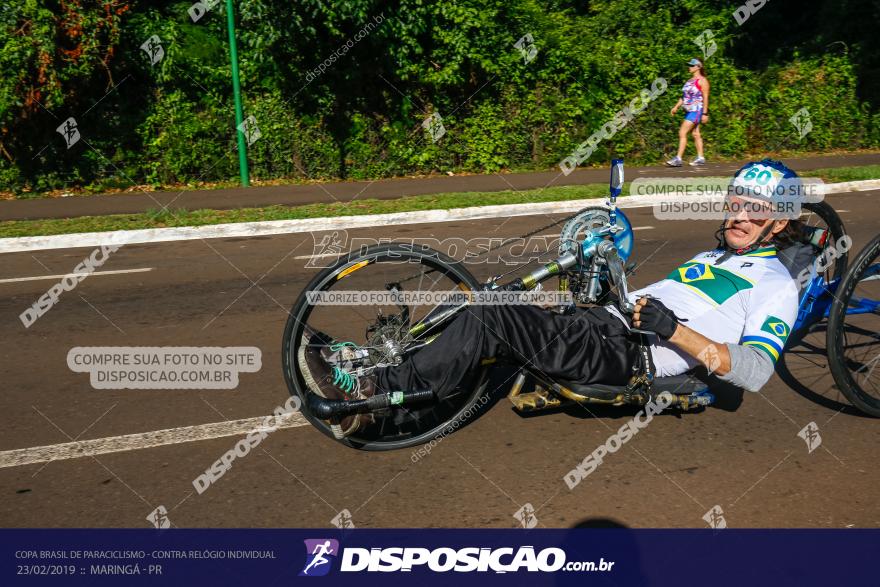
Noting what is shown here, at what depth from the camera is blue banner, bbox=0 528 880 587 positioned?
312 cm

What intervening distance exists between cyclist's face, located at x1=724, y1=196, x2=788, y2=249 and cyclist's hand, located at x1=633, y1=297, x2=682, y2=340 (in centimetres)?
90

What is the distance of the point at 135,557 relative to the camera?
10.6 ft

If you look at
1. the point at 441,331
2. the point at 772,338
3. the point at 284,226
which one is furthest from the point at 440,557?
the point at 284,226

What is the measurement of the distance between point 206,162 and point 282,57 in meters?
2.29

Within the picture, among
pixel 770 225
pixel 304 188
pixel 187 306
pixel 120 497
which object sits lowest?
pixel 304 188

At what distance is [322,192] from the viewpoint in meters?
13.1

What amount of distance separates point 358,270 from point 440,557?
1.44m

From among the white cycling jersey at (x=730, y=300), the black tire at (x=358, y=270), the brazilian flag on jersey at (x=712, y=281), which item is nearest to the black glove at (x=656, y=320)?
the white cycling jersey at (x=730, y=300)

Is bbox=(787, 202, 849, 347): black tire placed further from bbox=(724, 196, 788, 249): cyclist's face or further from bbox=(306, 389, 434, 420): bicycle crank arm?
bbox=(306, 389, 434, 420): bicycle crank arm

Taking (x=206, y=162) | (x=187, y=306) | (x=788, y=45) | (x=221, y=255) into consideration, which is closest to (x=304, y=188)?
(x=206, y=162)

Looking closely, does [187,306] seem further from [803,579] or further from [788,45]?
[788,45]

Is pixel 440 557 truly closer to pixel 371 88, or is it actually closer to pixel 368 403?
pixel 368 403

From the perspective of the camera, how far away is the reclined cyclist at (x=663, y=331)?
3.66 m

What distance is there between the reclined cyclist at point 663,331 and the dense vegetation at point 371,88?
33.6ft
